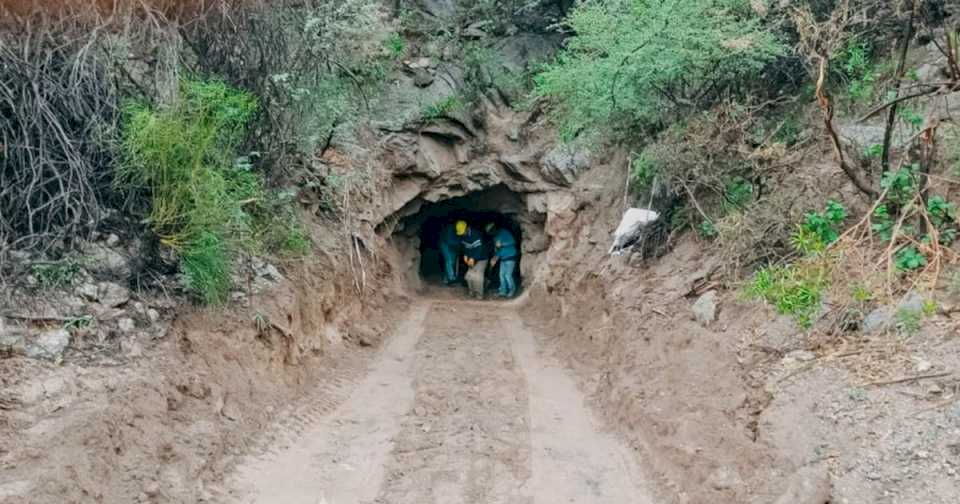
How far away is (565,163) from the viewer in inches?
539

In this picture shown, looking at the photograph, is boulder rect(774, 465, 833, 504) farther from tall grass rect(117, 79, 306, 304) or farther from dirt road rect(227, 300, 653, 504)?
tall grass rect(117, 79, 306, 304)

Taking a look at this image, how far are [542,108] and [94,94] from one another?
28.8 ft

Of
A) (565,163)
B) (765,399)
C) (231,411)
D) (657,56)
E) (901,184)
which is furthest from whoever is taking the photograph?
(565,163)

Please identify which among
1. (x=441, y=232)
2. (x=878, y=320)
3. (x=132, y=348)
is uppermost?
(x=878, y=320)

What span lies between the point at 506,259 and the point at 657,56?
786 centimetres

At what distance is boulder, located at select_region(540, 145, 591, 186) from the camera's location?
44.5 ft

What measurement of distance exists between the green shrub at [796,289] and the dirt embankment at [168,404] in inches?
171

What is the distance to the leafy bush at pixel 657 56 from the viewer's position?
889 cm

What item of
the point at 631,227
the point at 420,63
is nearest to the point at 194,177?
the point at 631,227

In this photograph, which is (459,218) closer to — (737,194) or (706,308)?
(737,194)

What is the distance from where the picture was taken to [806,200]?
7895 mm

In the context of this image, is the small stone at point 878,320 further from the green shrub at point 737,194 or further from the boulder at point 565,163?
the boulder at point 565,163

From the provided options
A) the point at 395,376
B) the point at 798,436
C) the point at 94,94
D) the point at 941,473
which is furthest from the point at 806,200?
the point at 94,94

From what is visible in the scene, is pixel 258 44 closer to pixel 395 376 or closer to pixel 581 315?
pixel 395 376
